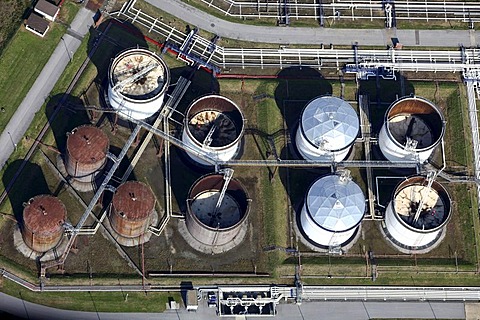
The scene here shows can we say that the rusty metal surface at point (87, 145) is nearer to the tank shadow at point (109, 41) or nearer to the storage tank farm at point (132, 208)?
the storage tank farm at point (132, 208)

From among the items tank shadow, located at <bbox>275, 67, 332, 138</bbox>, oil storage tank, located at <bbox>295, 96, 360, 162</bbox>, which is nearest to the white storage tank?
oil storage tank, located at <bbox>295, 96, 360, 162</bbox>

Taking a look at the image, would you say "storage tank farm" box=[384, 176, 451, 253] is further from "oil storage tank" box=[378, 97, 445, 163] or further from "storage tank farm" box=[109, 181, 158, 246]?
"storage tank farm" box=[109, 181, 158, 246]

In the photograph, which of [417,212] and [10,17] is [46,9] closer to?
[10,17]

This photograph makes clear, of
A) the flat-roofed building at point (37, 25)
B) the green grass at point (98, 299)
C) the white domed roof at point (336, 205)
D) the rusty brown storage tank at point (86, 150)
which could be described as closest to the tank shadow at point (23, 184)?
the rusty brown storage tank at point (86, 150)

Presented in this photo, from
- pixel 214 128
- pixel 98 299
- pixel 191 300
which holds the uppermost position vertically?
pixel 214 128

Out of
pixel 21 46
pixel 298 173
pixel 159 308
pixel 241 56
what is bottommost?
pixel 159 308

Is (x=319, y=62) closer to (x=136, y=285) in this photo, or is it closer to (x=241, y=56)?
(x=241, y=56)

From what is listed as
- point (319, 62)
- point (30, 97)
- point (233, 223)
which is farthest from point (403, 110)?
point (30, 97)

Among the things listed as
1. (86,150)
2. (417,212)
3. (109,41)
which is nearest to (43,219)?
(86,150)
